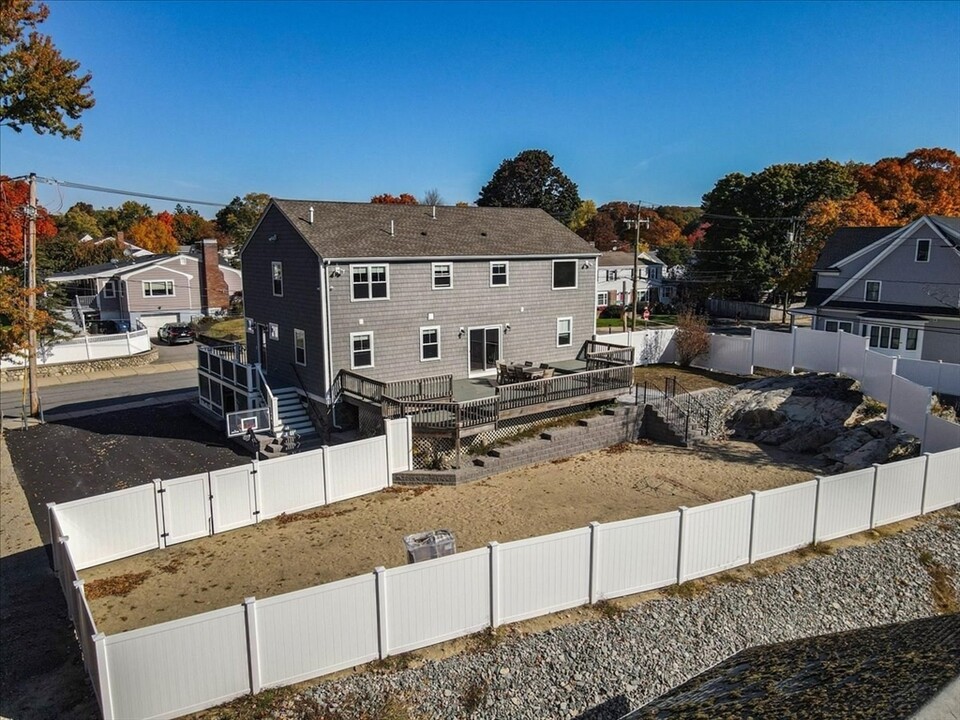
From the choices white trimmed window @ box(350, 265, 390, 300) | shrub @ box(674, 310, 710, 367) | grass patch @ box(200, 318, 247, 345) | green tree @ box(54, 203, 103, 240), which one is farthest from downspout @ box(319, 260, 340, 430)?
green tree @ box(54, 203, 103, 240)

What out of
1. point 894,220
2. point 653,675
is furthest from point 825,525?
point 894,220

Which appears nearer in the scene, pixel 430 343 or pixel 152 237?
pixel 430 343

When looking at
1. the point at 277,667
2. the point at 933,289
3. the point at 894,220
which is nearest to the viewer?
the point at 277,667

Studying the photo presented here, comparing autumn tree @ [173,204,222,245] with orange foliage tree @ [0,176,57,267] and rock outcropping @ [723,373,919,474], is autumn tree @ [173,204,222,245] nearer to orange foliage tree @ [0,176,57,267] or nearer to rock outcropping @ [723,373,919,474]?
orange foliage tree @ [0,176,57,267]

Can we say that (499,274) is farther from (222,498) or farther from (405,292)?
(222,498)

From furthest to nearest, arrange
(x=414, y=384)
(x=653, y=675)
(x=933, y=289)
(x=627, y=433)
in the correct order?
(x=933, y=289) → (x=627, y=433) → (x=414, y=384) → (x=653, y=675)

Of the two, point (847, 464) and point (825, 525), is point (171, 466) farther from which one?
point (847, 464)

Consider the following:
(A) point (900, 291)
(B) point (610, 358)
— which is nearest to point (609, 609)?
(B) point (610, 358)
